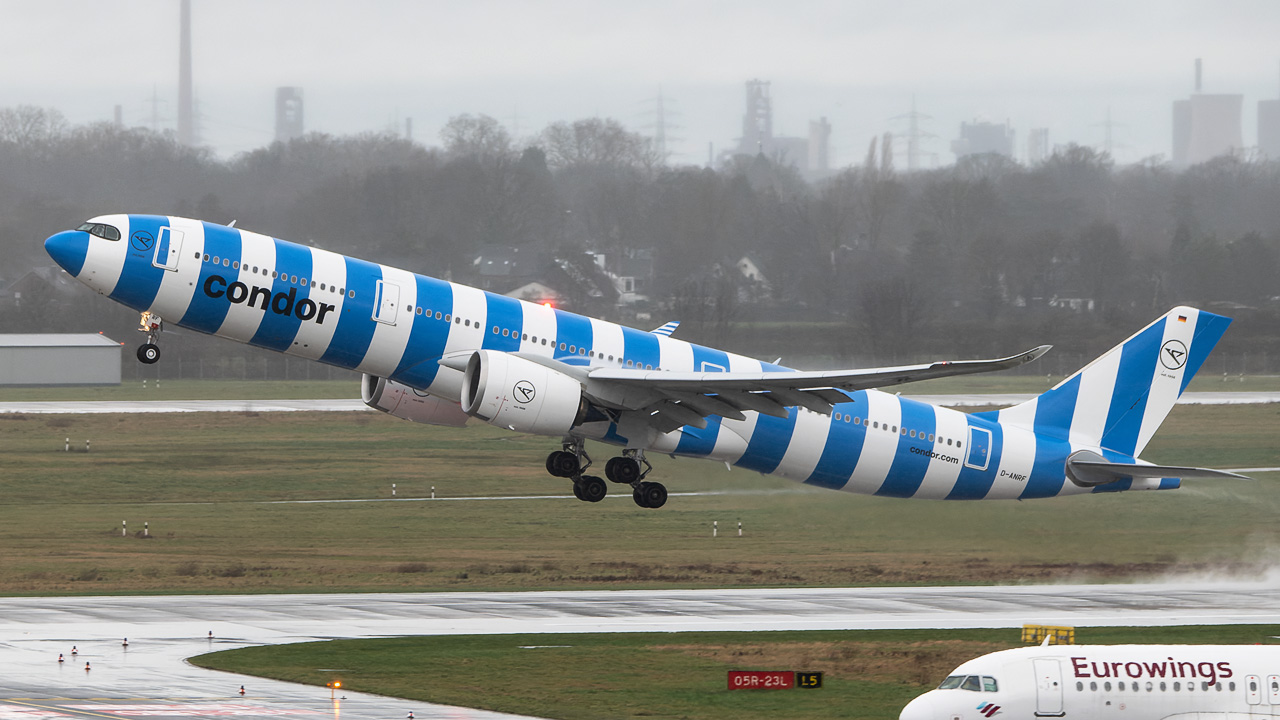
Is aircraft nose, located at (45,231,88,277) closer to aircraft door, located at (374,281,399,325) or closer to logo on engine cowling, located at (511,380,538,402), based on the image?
aircraft door, located at (374,281,399,325)

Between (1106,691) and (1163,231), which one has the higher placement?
(1163,231)

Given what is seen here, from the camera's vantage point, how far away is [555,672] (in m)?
48.4

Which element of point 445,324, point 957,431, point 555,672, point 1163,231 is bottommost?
point 555,672

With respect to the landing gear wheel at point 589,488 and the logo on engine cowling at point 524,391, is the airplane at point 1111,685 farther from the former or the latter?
the logo on engine cowling at point 524,391

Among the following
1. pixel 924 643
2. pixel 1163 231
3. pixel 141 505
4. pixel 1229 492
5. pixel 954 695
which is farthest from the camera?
pixel 1163 231

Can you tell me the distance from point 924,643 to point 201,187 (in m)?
92.4

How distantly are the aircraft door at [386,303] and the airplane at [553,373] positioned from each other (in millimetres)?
45

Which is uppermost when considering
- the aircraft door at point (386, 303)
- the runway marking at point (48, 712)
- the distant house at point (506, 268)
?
the distant house at point (506, 268)

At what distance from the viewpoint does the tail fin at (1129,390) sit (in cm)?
4809

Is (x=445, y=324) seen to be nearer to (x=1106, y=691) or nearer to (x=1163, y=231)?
(x=1106, y=691)

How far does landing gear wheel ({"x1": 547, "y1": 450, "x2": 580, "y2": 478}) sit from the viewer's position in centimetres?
4088

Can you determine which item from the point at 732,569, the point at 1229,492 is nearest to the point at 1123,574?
the point at 1229,492

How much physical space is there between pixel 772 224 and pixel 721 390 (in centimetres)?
→ 9359

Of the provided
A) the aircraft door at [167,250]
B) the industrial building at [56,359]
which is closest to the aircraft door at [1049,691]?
the aircraft door at [167,250]
